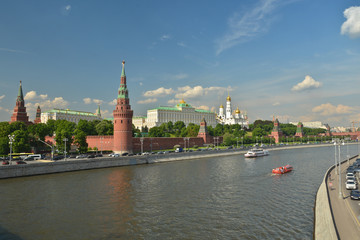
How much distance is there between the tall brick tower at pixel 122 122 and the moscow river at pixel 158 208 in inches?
1197

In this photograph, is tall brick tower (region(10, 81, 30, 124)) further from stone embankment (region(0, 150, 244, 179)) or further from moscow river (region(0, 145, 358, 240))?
moscow river (region(0, 145, 358, 240))

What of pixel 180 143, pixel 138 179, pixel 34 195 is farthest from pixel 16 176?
pixel 180 143

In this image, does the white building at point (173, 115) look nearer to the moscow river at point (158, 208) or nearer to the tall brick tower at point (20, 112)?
the tall brick tower at point (20, 112)

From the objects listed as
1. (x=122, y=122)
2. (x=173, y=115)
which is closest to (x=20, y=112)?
(x=122, y=122)

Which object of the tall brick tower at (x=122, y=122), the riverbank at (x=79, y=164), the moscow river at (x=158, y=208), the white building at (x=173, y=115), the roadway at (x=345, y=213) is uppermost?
the white building at (x=173, y=115)

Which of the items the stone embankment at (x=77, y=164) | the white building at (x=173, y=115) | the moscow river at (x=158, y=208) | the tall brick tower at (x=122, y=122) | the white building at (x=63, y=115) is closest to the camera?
the moscow river at (x=158, y=208)

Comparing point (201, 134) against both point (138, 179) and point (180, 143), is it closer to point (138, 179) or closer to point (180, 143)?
point (180, 143)

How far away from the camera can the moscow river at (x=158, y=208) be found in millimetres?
20188

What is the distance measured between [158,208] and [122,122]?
49192 mm

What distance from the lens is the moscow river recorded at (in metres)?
20.2

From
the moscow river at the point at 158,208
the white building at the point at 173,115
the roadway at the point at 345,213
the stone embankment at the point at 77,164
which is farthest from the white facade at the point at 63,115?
the roadway at the point at 345,213

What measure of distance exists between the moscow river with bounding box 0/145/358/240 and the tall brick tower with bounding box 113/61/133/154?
99.8 feet

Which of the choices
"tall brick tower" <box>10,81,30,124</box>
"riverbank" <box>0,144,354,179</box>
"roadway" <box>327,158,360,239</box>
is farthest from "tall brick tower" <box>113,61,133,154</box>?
"roadway" <box>327,158,360,239</box>

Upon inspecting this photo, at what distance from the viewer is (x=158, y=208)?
85.0 feet
